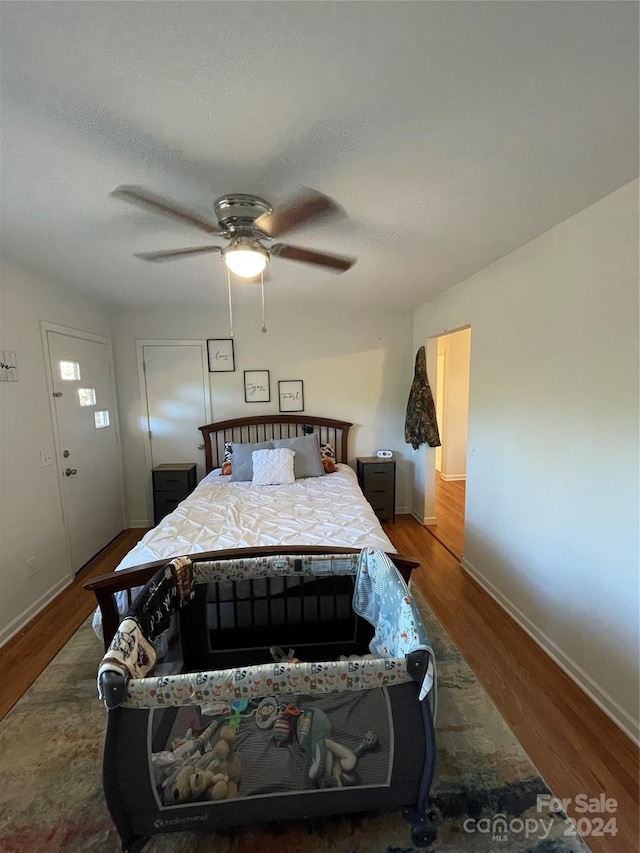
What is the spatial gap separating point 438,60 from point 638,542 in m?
1.98

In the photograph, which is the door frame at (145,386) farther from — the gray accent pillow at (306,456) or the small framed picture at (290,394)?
the gray accent pillow at (306,456)

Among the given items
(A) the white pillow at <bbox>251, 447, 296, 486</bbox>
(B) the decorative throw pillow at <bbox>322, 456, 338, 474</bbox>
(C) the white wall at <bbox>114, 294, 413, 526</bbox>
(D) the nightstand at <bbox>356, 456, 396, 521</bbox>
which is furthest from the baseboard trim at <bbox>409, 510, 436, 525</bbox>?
(A) the white pillow at <bbox>251, 447, 296, 486</bbox>

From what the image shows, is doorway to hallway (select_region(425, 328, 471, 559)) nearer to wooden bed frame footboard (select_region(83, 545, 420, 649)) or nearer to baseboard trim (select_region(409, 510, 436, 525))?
baseboard trim (select_region(409, 510, 436, 525))

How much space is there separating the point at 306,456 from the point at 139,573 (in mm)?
2073

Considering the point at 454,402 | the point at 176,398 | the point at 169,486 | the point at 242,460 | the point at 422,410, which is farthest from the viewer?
the point at 454,402

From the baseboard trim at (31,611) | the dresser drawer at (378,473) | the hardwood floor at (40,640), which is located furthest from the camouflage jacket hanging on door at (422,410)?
the baseboard trim at (31,611)

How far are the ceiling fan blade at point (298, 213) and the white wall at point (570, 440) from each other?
1.30 meters

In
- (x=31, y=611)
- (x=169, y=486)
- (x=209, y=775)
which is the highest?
(x=169, y=486)

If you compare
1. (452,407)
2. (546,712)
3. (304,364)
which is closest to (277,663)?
(546,712)

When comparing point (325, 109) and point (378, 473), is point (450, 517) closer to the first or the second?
point (378, 473)

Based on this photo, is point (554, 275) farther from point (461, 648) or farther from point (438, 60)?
point (461, 648)

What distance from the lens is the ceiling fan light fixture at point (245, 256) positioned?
159cm

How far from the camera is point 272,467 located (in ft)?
11.2

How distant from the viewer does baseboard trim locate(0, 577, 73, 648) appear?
2.29 m
